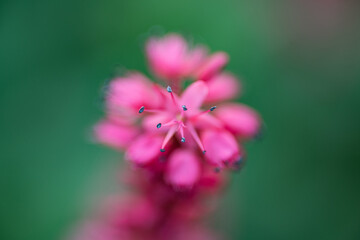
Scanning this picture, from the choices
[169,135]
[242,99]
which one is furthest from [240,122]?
[242,99]

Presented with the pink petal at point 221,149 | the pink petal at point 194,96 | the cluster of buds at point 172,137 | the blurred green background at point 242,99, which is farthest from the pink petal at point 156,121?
the blurred green background at point 242,99

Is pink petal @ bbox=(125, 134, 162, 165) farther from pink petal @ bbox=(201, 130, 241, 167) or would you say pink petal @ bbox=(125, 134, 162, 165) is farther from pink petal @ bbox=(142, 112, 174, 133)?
pink petal @ bbox=(201, 130, 241, 167)

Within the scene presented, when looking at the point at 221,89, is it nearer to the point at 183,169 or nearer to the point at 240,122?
the point at 240,122

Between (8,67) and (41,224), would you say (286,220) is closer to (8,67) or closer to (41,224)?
(41,224)

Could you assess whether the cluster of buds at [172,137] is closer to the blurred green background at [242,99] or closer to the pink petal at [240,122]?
the pink petal at [240,122]

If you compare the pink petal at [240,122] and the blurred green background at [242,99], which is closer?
the pink petal at [240,122]

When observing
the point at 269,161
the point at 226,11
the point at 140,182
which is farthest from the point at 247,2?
the point at 140,182
